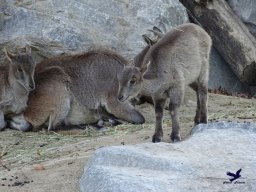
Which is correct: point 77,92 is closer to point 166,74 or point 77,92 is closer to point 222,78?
point 166,74

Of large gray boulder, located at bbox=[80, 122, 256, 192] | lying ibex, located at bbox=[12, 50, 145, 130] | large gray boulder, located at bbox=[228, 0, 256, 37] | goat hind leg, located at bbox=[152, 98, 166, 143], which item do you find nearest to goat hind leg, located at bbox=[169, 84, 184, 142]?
goat hind leg, located at bbox=[152, 98, 166, 143]

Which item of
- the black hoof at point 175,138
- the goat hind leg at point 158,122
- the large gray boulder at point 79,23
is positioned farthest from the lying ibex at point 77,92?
the black hoof at point 175,138

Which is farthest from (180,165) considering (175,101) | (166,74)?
(166,74)

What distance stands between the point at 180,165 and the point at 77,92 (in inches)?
169

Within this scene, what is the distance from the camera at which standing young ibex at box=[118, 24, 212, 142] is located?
848 cm

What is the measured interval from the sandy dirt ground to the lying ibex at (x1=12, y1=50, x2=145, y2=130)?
0.25 meters

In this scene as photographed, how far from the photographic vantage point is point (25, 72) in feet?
34.0

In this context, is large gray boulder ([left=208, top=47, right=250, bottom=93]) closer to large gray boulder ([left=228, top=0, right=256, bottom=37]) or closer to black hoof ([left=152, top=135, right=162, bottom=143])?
large gray boulder ([left=228, top=0, right=256, bottom=37])

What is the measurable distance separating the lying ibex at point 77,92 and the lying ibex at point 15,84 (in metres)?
0.14

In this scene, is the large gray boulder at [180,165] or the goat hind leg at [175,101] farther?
the goat hind leg at [175,101]

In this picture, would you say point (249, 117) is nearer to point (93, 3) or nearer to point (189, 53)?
point (189, 53)

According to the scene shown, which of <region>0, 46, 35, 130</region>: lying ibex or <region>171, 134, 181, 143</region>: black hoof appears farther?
<region>0, 46, 35, 130</region>: lying ibex

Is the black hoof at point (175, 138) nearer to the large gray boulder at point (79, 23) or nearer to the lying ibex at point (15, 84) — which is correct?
the lying ibex at point (15, 84)

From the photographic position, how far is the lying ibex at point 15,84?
10367 mm
